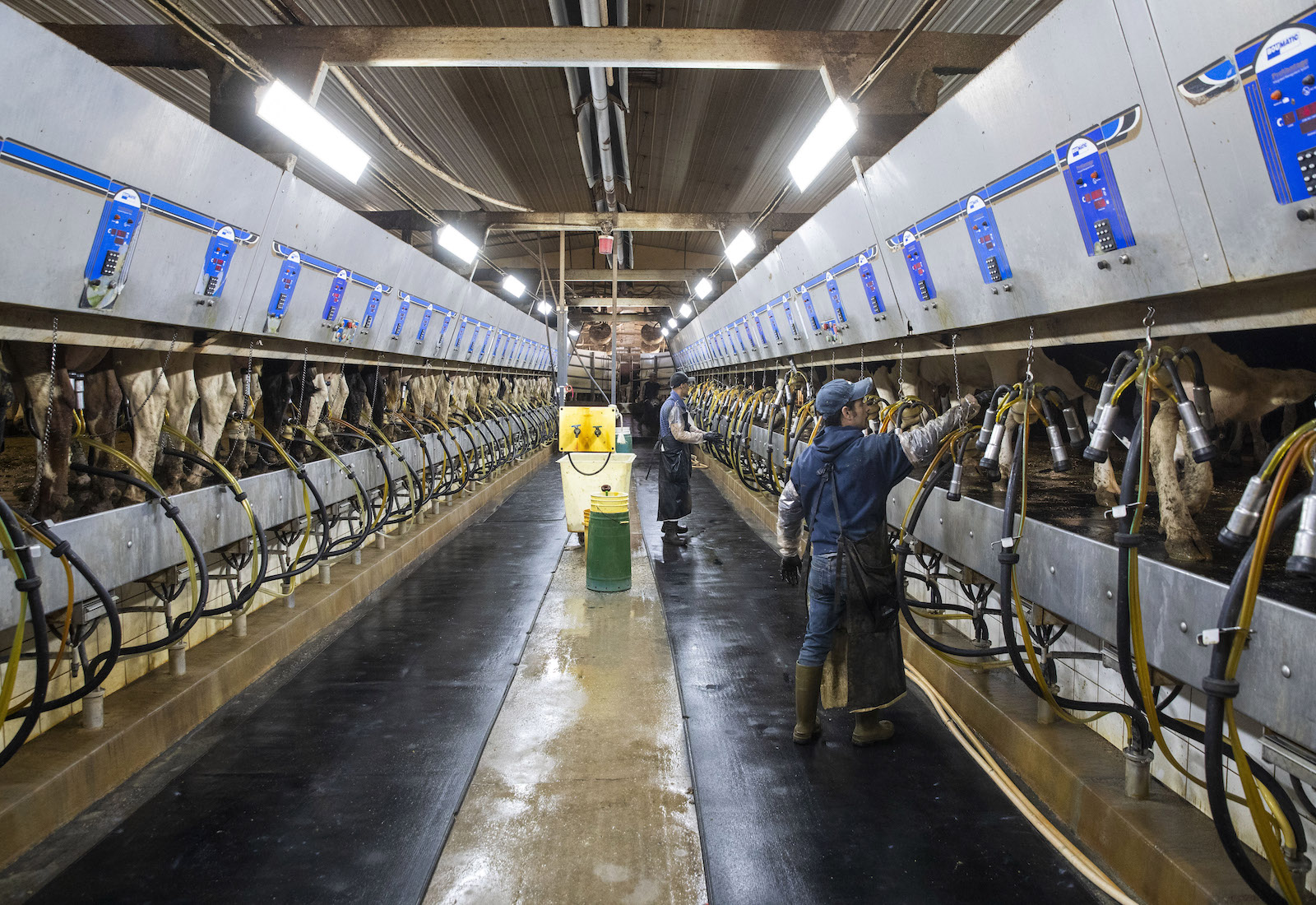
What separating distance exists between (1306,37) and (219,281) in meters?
4.14

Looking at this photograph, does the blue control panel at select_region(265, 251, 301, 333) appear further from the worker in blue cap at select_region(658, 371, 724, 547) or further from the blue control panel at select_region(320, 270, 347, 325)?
the worker in blue cap at select_region(658, 371, 724, 547)

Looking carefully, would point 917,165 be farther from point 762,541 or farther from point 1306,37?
point 762,541

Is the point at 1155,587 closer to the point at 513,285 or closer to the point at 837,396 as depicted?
the point at 837,396

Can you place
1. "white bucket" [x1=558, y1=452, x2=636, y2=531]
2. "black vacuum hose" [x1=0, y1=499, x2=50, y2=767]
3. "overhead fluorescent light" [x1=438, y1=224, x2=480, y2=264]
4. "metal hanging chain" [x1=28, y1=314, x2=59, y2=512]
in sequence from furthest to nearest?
1. "overhead fluorescent light" [x1=438, y1=224, x2=480, y2=264]
2. "white bucket" [x1=558, y1=452, x2=636, y2=531]
3. "metal hanging chain" [x1=28, y1=314, x2=59, y2=512]
4. "black vacuum hose" [x1=0, y1=499, x2=50, y2=767]

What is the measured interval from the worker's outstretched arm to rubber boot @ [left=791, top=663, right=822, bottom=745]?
0.98 metres

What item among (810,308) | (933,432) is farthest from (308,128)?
(810,308)

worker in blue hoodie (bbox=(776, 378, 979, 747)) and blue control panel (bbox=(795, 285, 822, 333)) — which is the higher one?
blue control panel (bbox=(795, 285, 822, 333))

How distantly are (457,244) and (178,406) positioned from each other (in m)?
4.53

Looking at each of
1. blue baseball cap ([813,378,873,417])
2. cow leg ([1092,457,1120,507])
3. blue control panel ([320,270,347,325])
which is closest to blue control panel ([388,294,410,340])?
blue control panel ([320,270,347,325])

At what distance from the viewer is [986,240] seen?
3334 mm

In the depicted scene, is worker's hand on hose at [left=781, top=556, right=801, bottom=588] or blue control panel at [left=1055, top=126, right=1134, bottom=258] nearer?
blue control panel at [left=1055, top=126, right=1134, bottom=258]

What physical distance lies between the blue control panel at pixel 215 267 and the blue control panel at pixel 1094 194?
3597 millimetres

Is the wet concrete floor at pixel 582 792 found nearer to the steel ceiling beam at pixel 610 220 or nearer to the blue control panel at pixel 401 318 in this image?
the blue control panel at pixel 401 318

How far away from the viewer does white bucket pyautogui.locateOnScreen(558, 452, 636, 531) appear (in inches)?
288
